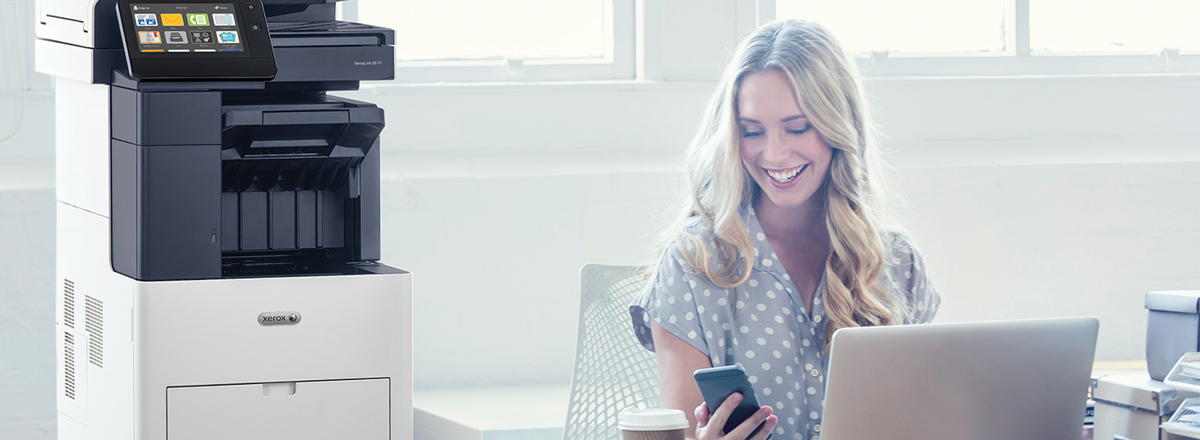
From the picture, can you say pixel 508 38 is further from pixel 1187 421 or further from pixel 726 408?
pixel 1187 421

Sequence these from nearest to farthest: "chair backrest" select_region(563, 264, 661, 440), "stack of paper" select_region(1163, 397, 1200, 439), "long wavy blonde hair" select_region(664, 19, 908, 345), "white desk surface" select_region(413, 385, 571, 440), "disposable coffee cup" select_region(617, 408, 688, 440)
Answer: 1. "disposable coffee cup" select_region(617, 408, 688, 440)
2. "stack of paper" select_region(1163, 397, 1200, 439)
3. "long wavy blonde hair" select_region(664, 19, 908, 345)
4. "chair backrest" select_region(563, 264, 661, 440)
5. "white desk surface" select_region(413, 385, 571, 440)

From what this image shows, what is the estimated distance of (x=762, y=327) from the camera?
1732 millimetres

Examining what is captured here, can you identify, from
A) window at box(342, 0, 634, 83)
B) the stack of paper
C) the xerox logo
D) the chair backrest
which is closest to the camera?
the stack of paper

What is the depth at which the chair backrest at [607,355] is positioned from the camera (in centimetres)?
198

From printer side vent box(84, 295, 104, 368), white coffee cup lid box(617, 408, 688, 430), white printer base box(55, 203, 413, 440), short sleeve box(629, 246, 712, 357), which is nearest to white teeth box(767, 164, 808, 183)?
→ short sleeve box(629, 246, 712, 357)

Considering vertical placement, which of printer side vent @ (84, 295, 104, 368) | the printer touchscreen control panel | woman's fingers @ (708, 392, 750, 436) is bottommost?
woman's fingers @ (708, 392, 750, 436)

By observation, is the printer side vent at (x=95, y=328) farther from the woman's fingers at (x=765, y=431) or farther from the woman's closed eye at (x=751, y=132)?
the woman's closed eye at (x=751, y=132)

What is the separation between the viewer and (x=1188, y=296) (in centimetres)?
137

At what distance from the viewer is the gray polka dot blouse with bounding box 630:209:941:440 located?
1.71 metres

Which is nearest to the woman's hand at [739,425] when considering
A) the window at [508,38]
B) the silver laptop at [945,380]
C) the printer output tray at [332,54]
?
the silver laptop at [945,380]

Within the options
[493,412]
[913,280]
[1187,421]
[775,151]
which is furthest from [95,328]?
[1187,421]

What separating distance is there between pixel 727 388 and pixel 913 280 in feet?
2.34

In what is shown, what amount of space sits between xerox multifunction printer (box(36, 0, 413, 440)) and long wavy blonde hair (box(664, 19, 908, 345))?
1.84ft

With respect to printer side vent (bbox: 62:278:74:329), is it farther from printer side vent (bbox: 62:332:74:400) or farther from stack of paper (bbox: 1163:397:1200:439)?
stack of paper (bbox: 1163:397:1200:439)
